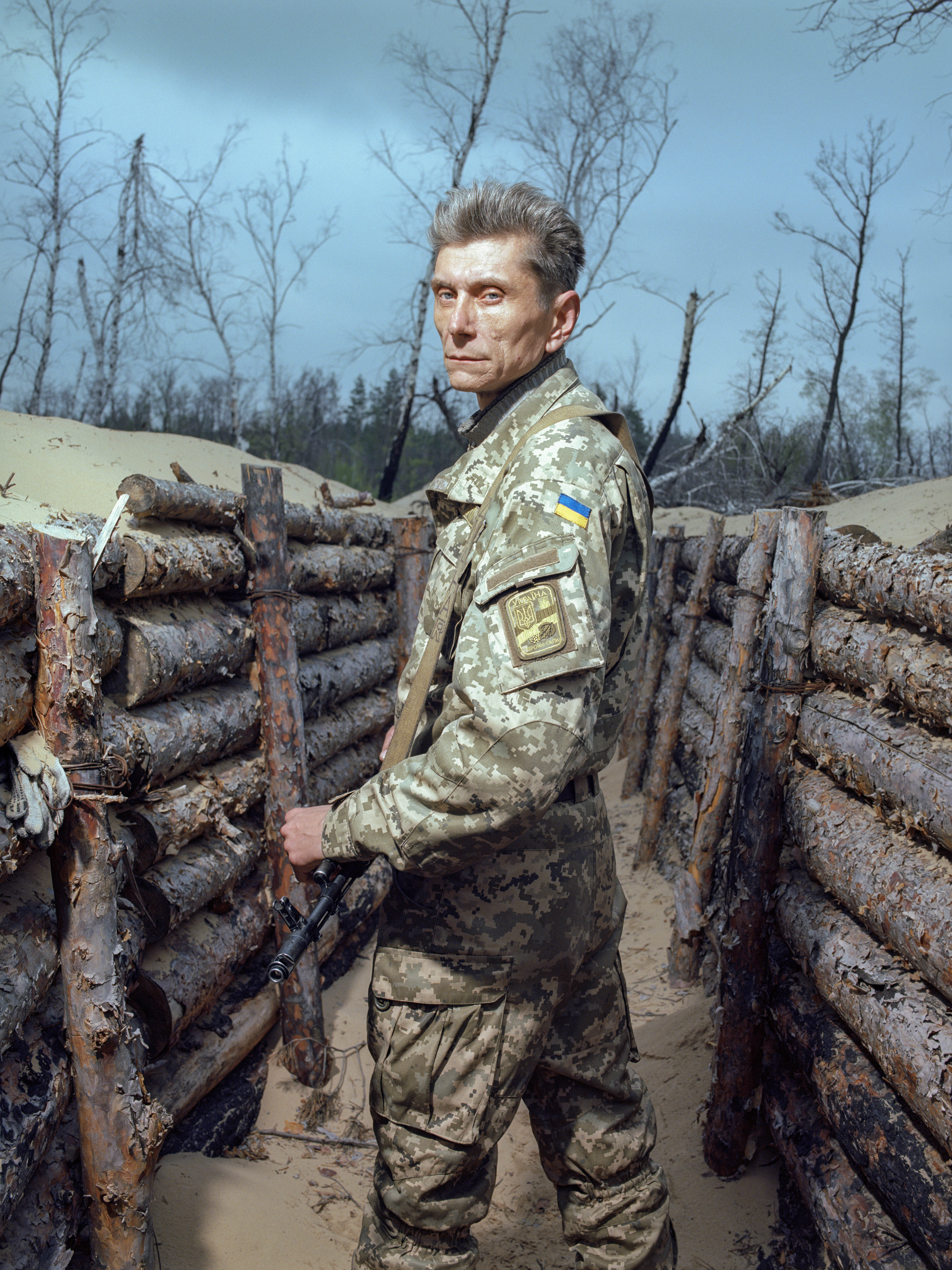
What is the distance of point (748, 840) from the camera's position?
347 cm

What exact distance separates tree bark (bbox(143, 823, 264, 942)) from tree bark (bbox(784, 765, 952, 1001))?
230cm

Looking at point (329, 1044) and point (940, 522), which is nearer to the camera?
point (329, 1044)

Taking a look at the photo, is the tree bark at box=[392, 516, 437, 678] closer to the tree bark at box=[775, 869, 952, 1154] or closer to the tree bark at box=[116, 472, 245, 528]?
the tree bark at box=[116, 472, 245, 528]

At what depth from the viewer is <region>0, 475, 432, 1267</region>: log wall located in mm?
2227

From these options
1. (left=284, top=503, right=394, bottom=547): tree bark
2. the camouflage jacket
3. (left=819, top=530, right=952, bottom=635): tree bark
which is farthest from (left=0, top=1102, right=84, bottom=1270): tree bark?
(left=819, top=530, right=952, bottom=635): tree bark

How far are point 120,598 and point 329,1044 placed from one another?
96.9 inches

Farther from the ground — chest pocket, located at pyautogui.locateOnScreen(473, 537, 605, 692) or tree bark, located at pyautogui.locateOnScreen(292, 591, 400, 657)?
chest pocket, located at pyautogui.locateOnScreen(473, 537, 605, 692)

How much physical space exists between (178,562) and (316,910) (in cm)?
177

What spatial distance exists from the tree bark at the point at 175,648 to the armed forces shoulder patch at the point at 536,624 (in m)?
1.91

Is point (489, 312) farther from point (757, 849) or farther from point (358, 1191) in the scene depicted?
point (358, 1191)

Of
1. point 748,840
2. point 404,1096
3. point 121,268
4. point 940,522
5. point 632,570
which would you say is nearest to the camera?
point 404,1096

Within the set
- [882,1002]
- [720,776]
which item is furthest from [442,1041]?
[720,776]

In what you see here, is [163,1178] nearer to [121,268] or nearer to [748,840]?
[748,840]

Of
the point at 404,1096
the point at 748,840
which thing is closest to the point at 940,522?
the point at 748,840
